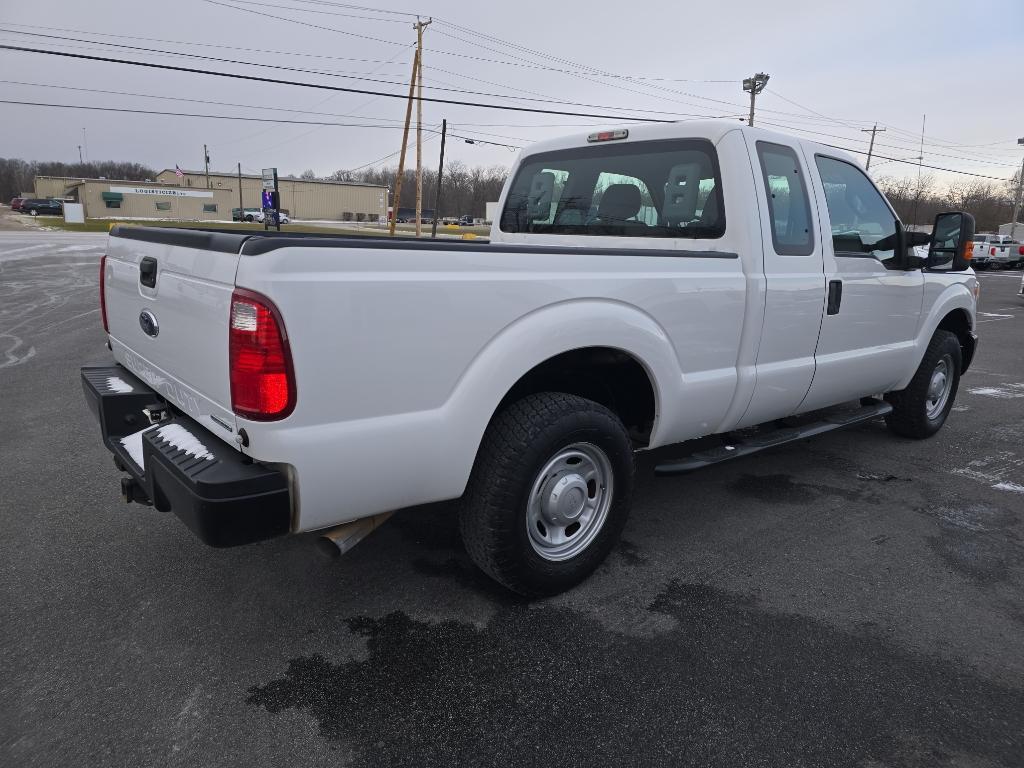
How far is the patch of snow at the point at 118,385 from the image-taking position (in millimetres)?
3152

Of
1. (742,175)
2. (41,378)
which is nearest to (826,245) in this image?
(742,175)


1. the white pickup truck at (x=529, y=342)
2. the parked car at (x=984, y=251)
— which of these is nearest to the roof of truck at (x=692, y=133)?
the white pickup truck at (x=529, y=342)

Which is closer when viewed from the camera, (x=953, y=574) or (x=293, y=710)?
(x=293, y=710)

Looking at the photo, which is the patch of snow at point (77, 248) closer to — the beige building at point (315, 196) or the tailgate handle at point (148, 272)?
the tailgate handle at point (148, 272)

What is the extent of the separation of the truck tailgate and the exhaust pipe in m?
0.52

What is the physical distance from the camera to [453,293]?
2.43 meters

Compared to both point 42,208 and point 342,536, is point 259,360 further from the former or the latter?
point 42,208

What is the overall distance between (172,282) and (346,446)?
3.27 ft

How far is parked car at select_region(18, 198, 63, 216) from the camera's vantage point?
205 feet

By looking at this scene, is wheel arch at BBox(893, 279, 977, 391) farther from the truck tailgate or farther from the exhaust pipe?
the truck tailgate

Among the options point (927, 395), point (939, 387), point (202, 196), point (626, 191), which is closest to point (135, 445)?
point (626, 191)

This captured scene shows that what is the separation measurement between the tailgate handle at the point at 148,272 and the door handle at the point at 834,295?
3387mm

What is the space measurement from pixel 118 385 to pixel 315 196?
280 ft

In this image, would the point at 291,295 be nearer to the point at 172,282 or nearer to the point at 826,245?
the point at 172,282
